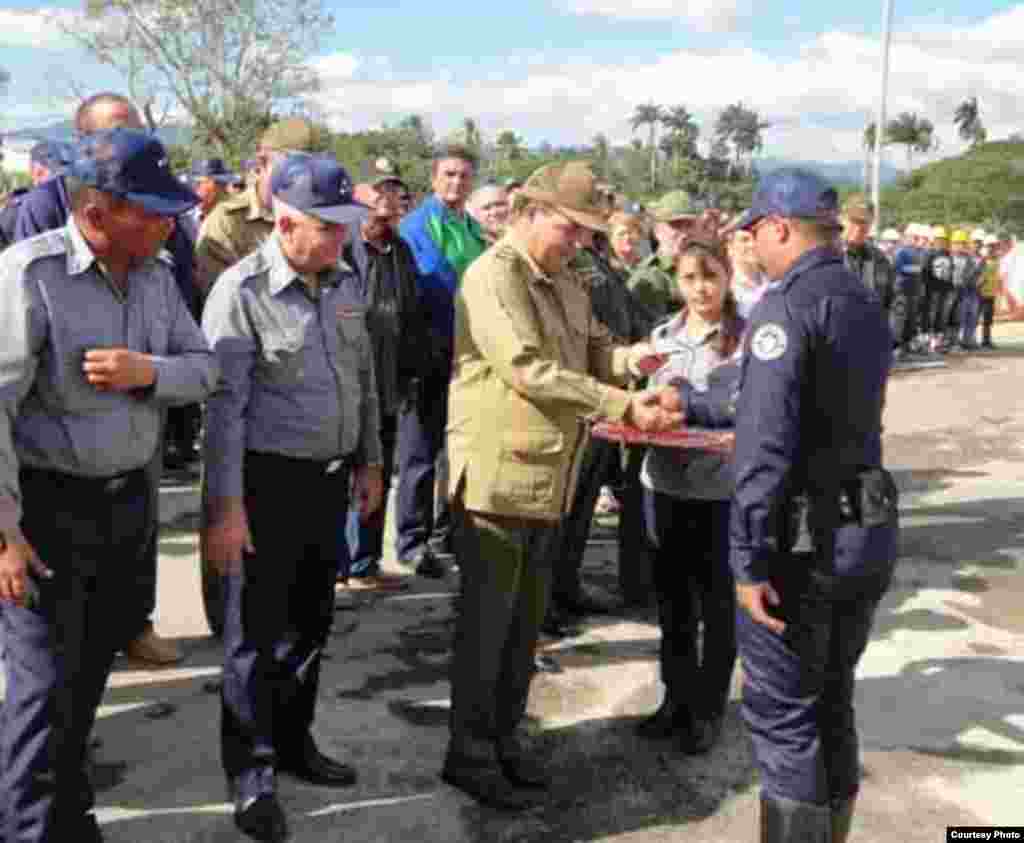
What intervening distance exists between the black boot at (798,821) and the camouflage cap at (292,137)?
9.19 feet

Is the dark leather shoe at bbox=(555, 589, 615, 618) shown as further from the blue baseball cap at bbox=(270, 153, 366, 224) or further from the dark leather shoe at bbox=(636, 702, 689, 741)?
the blue baseball cap at bbox=(270, 153, 366, 224)

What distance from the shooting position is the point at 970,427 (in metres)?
10.3

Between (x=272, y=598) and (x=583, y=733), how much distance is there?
139 cm

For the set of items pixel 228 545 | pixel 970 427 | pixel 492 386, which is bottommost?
pixel 970 427

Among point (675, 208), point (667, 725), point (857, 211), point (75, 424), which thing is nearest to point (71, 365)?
point (75, 424)

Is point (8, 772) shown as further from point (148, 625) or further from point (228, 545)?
point (148, 625)

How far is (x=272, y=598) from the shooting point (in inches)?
124

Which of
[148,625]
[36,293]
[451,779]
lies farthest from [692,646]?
[36,293]

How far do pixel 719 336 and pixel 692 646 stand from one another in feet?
3.65

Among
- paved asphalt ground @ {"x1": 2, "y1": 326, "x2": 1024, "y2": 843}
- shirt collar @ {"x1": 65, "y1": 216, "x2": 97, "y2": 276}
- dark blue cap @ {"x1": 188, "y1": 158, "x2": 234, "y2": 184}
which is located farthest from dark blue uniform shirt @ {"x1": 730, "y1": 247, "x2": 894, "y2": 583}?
dark blue cap @ {"x1": 188, "y1": 158, "x2": 234, "y2": 184}

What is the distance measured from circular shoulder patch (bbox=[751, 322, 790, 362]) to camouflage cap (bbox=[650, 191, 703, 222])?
255 centimetres

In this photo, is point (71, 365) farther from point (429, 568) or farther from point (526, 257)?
point (429, 568)

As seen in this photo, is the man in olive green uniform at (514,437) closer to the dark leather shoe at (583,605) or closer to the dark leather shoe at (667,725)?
the dark leather shoe at (667,725)

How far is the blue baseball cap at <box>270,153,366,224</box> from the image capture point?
9.61 ft
